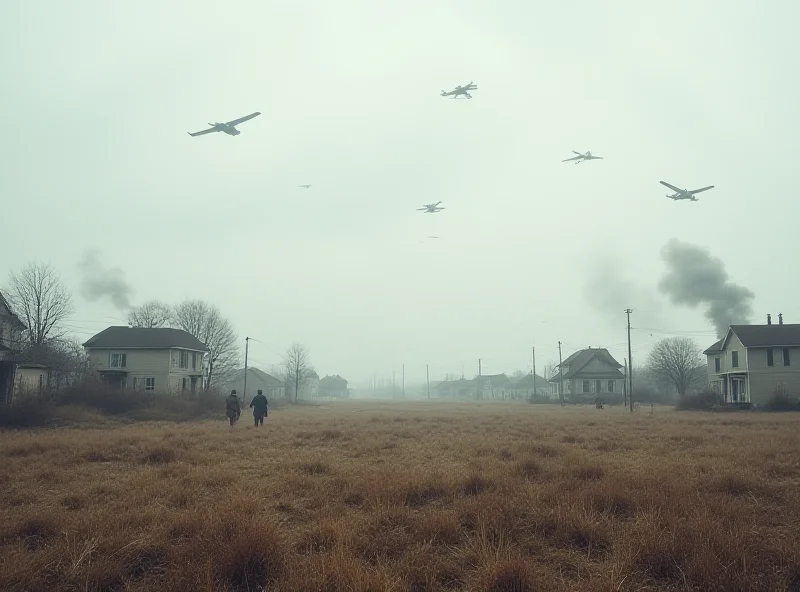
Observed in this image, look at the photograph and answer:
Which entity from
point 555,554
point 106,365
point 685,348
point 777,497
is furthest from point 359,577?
point 685,348

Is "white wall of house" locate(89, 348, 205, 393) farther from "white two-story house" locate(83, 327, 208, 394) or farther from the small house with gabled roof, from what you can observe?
the small house with gabled roof

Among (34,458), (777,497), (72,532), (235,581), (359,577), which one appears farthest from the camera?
(34,458)

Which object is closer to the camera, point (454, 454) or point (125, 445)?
point (454, 454)

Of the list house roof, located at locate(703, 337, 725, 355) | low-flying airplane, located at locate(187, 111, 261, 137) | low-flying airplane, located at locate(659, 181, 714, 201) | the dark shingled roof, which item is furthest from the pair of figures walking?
house roof, located at locate(703, 337, 725, 355)

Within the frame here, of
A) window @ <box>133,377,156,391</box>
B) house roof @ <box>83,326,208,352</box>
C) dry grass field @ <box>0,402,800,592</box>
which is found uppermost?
house roof @ <box>83,326,208,352</box>

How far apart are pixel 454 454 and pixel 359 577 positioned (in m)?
8.62

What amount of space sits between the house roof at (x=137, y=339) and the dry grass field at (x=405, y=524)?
134 ft

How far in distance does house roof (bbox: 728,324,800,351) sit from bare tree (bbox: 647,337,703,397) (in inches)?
883

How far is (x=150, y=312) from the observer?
73.6 m

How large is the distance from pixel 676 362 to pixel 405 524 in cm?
7512

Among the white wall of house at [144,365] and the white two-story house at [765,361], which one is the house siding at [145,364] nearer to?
the white wall of house at [144,365]

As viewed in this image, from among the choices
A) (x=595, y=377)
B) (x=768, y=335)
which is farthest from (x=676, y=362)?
(x=768, y=335)

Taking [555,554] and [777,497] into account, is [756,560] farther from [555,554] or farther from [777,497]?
[777,497]

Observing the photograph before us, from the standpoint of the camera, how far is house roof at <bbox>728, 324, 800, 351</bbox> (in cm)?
4456
